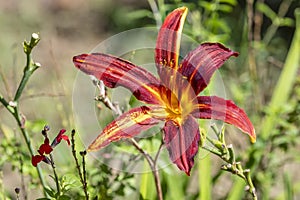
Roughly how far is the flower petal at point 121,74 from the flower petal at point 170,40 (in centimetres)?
2

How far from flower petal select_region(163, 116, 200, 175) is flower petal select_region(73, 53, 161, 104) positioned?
0.19ft

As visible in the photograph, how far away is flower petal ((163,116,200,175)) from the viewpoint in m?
0.75

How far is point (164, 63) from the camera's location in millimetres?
847

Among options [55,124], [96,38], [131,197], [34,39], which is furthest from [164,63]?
[96,38]

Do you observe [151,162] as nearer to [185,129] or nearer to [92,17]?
[185,129]

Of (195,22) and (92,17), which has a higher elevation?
(92,17)

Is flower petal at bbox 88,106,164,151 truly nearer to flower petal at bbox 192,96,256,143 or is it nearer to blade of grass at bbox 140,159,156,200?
flower petal at bbox 192,96,256,143

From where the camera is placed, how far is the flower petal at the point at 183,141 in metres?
0.75

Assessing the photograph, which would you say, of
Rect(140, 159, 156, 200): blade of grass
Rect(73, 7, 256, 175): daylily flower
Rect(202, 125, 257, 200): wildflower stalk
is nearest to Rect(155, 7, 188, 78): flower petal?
Rect(73, 7, 256, 175): daylily flower

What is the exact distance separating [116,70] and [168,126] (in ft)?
0.31

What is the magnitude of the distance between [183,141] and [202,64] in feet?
0.35

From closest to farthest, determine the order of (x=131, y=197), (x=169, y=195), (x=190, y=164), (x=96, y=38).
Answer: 1. (x=190, y=164)
2. (x=169, y=195)
3. (x=131, y=197)
4. (x=96, y=38)

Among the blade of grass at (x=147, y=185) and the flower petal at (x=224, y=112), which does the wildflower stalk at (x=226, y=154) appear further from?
the blade of grass at (x=147, y=185)

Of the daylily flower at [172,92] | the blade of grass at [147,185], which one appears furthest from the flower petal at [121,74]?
the blade of grass at [147,185]
